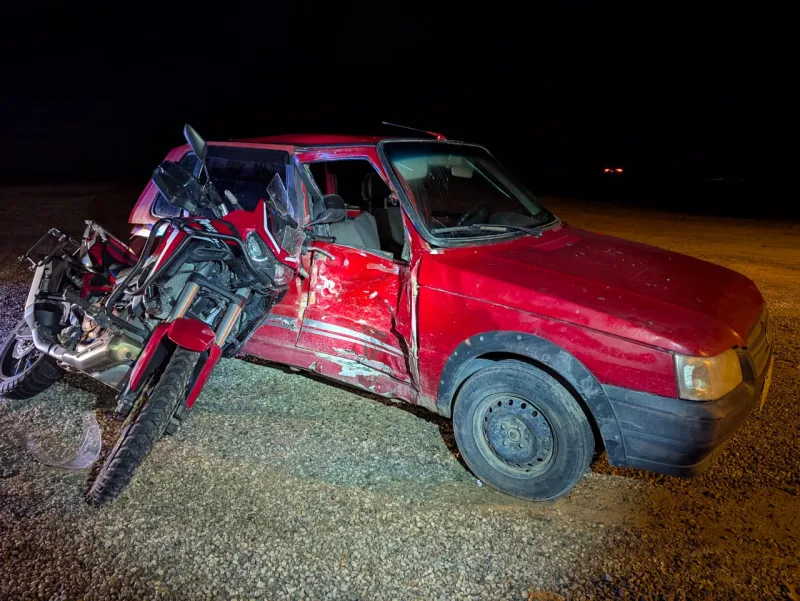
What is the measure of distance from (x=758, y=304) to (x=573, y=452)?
4.92 feet

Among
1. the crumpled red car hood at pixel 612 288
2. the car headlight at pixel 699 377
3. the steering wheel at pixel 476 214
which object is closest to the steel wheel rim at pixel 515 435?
the crumpled red car hood at pixel 612 288

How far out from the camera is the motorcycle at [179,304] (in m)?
3.19

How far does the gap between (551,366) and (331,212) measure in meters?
1.66

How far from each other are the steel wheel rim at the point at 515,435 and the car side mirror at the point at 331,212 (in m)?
1.47

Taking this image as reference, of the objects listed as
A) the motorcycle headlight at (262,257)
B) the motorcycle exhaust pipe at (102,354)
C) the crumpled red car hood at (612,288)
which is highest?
the crumpled red car hood at (612,288)

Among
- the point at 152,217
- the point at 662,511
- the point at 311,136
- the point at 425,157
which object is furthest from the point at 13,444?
the point at 662,511

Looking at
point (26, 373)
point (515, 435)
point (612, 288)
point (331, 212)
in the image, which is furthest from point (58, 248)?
point (612, 288)

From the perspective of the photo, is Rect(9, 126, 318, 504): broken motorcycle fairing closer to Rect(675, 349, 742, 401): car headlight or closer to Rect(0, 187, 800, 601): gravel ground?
Rect(0, 187, 800, 601): gravel ground

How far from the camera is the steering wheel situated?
152 inches

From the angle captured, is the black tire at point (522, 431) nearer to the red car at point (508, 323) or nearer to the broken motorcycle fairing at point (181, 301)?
the red car at point (508, 323)

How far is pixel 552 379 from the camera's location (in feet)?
9.08

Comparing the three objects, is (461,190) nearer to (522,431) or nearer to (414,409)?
(414,409)

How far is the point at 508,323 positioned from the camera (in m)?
2.84

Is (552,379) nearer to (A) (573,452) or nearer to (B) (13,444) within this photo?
(A) (573,452)
